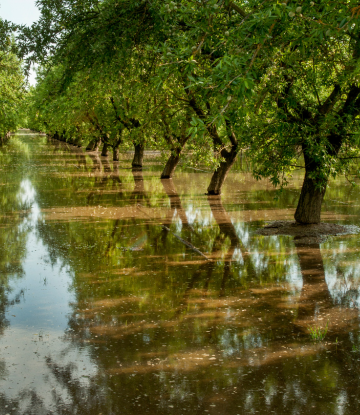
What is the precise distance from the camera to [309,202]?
14.8 m

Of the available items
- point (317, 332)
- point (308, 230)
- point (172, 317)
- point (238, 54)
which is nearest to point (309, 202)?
point (308, 230)

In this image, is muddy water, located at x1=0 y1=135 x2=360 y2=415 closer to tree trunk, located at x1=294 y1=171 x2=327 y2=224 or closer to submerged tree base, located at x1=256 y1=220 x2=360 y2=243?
submerged tree base, located at x1=256 y1=220 x2=360 y2=243

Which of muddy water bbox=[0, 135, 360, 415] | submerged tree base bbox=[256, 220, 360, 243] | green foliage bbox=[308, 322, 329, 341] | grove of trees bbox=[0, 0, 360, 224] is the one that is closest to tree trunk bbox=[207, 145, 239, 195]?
muddy water bbox=[0, 135, 360, 415]

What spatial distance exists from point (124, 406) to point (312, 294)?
522 centimetres

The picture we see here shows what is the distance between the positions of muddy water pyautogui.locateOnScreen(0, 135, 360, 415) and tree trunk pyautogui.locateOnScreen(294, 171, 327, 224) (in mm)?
1082

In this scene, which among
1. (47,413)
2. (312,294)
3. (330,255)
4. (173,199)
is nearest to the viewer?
(47,413)

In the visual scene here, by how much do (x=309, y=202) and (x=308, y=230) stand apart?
867 mm

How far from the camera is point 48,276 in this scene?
10.8 meters

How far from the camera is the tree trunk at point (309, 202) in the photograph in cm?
1470

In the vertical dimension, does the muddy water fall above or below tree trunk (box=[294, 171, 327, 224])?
below

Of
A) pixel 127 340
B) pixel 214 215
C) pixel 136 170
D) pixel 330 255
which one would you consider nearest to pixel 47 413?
pixel 127 340

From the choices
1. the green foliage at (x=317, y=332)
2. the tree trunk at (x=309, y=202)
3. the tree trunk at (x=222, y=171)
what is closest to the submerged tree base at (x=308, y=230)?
the tree trunk at (x=309, y=202)

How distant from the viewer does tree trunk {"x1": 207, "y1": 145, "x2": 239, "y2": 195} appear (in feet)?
74.9

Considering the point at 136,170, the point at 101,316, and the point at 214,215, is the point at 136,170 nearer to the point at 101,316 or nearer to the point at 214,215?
the point at 214,215
